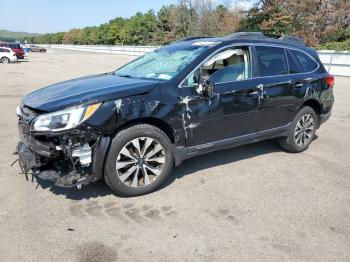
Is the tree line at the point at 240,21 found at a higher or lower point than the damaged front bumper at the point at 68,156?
higher

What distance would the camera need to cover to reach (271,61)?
5.16 meters

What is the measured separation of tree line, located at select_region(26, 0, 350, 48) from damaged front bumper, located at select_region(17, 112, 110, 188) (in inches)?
1000

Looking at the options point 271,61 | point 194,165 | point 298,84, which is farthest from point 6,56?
point 298,84

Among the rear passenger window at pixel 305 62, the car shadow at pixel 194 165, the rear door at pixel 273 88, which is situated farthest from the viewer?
the rear passenger window at pixel 305 62

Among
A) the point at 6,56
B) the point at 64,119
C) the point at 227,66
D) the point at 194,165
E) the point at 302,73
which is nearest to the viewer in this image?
the point at 64,119

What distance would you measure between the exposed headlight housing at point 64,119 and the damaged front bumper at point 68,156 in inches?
2.6

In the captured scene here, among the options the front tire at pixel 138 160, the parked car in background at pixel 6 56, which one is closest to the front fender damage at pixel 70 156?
the front tire at pixel 138 160

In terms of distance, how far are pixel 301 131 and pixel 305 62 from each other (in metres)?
1.09

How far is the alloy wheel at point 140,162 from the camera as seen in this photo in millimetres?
3947

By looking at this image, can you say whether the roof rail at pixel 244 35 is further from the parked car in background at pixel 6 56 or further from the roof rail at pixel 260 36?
the parked car in background at pixel 6 56

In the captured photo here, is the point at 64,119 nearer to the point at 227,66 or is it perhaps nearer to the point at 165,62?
the point at 165,62

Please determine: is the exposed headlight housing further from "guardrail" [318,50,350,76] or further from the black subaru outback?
"guardrail" [318,50,350,76]

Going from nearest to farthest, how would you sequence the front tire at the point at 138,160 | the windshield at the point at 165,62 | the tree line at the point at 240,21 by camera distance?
1. the front tire at the point at 138,160
2. the windshield at the point at 165,62
3. the tree line at the point at 240,21

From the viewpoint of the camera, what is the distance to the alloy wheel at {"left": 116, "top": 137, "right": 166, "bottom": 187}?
13.0 feet
